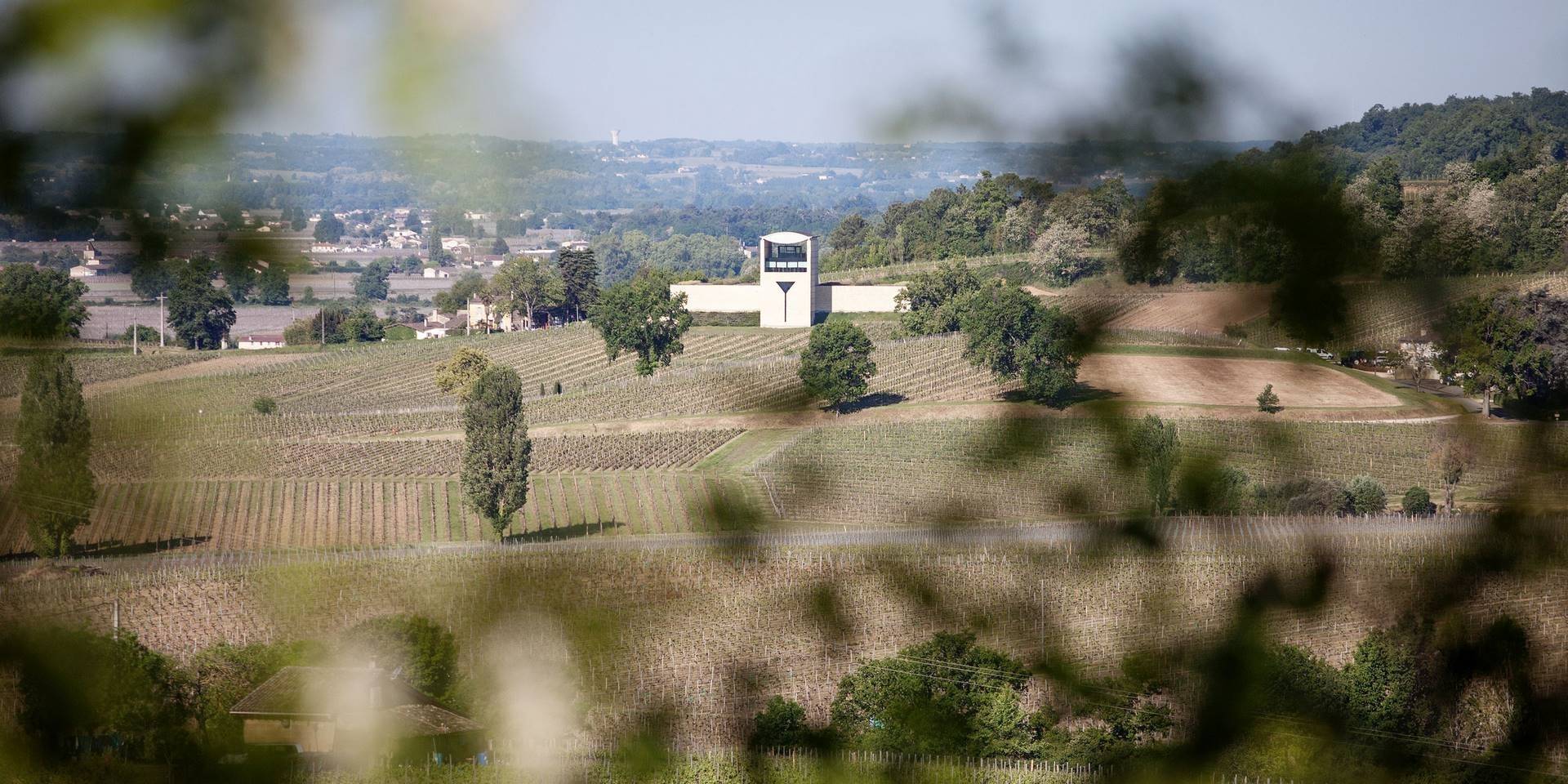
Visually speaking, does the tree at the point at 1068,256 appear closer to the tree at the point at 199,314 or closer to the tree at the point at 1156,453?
the tree at the point at 1156,453

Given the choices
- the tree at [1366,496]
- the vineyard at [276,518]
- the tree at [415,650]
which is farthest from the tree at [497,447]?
the tree at [1366,496]

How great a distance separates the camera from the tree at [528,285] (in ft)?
6.14

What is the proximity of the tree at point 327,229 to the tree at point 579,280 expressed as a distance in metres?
0.96

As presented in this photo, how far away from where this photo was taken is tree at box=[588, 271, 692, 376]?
181 inches

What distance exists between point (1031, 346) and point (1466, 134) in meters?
1.93

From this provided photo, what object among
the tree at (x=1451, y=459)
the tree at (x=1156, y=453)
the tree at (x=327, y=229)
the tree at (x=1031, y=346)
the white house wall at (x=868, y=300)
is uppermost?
the tree at (x=327, y=229)

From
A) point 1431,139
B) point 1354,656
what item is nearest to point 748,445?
point 1354,656

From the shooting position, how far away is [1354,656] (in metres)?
1.68

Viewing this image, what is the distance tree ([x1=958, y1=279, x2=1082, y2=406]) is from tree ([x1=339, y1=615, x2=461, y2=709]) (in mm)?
597

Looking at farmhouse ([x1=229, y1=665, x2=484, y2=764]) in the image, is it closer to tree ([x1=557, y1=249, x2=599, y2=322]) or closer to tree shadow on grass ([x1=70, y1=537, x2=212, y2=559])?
tree shadow on grass ([x1=70, y1=537, x2=212, y2=559])

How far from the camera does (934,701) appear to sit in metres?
3.59

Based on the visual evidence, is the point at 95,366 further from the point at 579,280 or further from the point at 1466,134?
the point at 1466,134

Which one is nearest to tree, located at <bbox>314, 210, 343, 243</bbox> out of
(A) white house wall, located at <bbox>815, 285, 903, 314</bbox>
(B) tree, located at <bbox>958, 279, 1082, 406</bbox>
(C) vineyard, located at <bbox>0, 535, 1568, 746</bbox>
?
(C) vineyard, located at <bbox>0, 535, 1568, 746</bbox>

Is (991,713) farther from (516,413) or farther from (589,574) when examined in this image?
(589,574)
